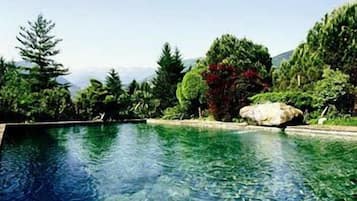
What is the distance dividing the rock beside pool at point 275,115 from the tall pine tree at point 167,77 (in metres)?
10.8

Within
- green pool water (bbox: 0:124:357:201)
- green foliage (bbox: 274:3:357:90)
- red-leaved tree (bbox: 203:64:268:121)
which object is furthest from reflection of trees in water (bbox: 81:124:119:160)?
green foliage (bbox: 274:3:357:90)

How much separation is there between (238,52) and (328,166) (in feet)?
82.0

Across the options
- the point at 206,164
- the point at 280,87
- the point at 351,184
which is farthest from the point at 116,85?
the point at 351,184

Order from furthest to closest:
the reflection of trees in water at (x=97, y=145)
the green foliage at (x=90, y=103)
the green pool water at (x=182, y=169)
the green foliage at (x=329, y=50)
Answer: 1. the green foliage at (x=90, y=103)
2. the green foliage at (x=329, y=50)
3. the reflection of trees in water at (x=97, y=145)
4. the green pool water at (x=182, y=169)

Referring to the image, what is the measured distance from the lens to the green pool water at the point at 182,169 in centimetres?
689

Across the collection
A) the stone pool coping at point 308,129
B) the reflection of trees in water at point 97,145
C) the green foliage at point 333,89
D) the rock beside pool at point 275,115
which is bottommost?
the reflection of trees in water at point 97,145

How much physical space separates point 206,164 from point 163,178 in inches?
73.4

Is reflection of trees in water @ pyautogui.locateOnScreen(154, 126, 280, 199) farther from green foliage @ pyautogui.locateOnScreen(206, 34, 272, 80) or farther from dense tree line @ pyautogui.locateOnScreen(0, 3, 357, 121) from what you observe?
green foliage @ pyautogui.locateOnScreen(206, 34, 272, 80)

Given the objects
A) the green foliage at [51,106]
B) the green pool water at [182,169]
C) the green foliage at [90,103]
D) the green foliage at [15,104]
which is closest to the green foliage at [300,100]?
the green pool water at [182,169]

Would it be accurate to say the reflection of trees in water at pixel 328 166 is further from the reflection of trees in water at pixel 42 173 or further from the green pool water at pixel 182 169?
the reflection of trees in water at pixel 42 173

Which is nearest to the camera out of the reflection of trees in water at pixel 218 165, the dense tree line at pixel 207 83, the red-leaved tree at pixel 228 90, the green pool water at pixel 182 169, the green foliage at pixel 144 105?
the green pool water at pixel 182 169

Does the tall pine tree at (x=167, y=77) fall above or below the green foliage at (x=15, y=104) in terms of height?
above

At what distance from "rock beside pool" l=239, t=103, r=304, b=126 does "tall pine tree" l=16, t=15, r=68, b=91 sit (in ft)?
62.1

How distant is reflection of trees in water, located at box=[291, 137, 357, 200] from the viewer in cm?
691
